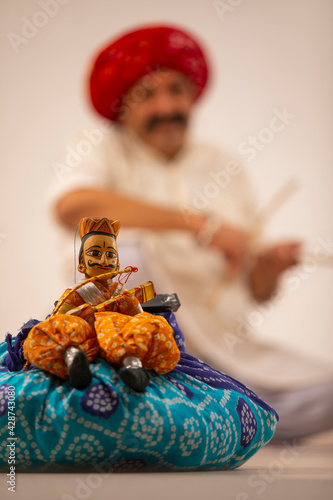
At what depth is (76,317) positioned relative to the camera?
1.26 m

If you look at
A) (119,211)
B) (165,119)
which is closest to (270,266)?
(119,211)

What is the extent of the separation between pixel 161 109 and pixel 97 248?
2105 millimetres

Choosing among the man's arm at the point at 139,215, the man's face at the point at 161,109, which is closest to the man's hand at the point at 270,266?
the man's arm at the point at 139,215

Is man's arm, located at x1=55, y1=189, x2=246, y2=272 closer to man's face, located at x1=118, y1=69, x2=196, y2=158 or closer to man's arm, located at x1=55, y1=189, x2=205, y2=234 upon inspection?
man's arm, located at x1=55, y1=189, x2=205, y2=234

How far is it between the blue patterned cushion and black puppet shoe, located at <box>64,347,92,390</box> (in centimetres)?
1

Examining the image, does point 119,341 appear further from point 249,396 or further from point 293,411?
Result: point 293,411

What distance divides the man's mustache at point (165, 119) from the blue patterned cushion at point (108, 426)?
7.57 feet

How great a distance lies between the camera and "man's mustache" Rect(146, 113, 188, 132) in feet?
11.0

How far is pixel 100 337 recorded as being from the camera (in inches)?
47.6

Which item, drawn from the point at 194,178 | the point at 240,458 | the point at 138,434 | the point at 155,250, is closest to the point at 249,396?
the point at 240,458

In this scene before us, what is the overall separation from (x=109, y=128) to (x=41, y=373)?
2.35 meters

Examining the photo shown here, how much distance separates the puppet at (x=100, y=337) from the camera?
3.80ft

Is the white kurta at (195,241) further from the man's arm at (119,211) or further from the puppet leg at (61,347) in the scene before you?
the puppet leg at (61,347)

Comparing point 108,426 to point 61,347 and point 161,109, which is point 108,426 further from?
point 161,109
